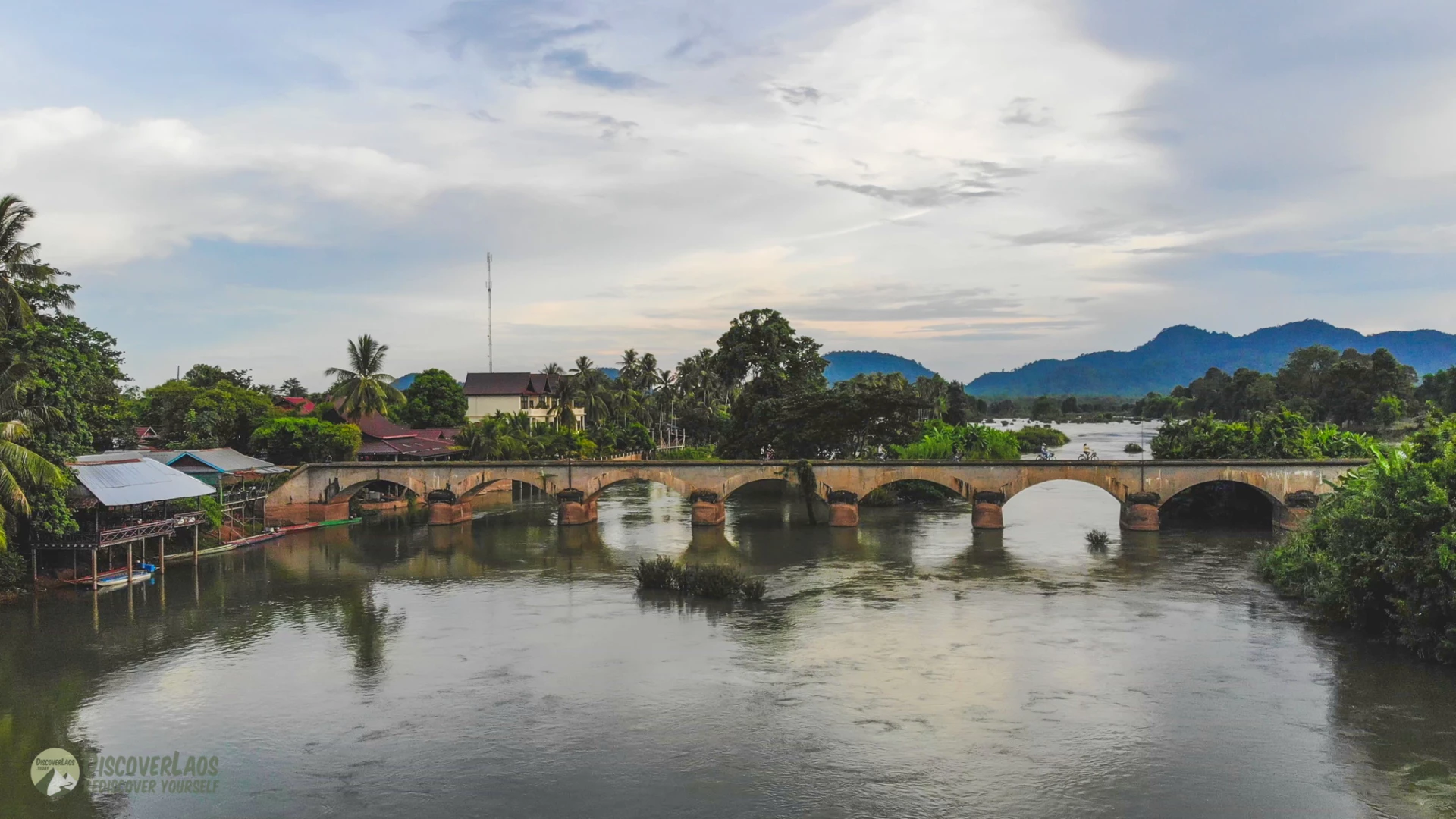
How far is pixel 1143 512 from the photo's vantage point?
2023 inches

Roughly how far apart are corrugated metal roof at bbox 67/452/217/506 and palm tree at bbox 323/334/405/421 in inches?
1106

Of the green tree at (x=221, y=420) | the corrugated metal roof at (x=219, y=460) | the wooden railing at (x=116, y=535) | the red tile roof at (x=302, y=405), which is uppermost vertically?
the red tile roof at (x=302, y=405)

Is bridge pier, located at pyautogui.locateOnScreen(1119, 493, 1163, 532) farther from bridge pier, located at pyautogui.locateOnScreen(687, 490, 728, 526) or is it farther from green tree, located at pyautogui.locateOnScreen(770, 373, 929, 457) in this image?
bridge pier, located at pyautogui.locateOnScreen(687, 490, 728, 526)

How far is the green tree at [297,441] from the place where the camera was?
6003cm

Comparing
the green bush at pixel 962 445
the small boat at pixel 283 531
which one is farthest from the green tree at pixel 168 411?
the green bush at pixel 962 445

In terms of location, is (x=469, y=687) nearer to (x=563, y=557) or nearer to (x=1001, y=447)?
(x=563, y=557)

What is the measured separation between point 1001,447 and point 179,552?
51185mm

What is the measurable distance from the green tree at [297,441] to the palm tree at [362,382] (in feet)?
31.5

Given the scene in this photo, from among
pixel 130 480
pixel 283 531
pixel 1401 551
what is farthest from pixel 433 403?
pixel 1401 551

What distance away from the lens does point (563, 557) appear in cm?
4669

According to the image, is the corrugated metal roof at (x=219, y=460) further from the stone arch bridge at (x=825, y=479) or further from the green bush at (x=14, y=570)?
the green bush at (x=14, y=570)

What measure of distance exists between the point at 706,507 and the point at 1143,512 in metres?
23.9

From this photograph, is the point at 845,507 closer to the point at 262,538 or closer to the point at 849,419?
the point at 849,419

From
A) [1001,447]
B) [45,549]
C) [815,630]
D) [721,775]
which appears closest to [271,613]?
[45,549]
